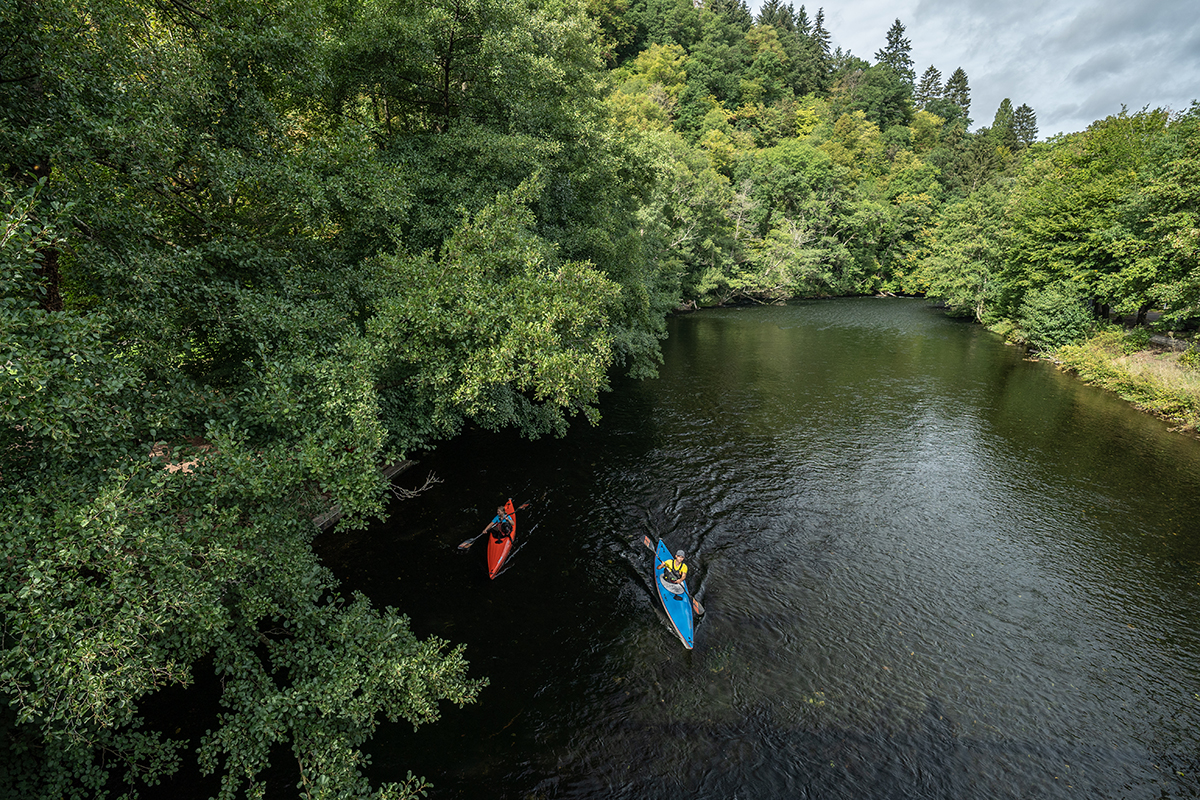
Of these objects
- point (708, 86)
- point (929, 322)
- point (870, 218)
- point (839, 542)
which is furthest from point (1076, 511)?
point (708, 86)

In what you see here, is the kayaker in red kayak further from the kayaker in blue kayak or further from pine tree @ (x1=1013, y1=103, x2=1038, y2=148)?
pine tree @ (x1=1013, y1=103, x2=1038, y2=148)

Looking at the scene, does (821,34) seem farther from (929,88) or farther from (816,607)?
(816,607)

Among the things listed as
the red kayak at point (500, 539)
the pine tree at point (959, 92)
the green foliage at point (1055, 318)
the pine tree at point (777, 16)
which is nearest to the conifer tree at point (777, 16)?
the pine tree at point (777, 16)

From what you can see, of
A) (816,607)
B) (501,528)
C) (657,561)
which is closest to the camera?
(816,607)

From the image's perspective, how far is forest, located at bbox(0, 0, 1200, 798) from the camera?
19.0 feet

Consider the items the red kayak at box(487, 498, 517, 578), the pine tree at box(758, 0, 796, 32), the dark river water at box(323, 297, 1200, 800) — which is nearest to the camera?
the dark river water at box(323, 297, 1200, 800)

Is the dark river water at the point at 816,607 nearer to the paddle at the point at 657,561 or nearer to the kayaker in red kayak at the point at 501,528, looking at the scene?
the paddle at the point at 657,561

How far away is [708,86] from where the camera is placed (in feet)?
276

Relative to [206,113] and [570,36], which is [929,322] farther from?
[206,113]

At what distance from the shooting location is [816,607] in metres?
13.3

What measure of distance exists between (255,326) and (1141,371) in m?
41.0

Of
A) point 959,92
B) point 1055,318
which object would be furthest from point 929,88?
point 1055,318

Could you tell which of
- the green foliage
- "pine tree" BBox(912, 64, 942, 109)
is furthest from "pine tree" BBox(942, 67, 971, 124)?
the green foliage

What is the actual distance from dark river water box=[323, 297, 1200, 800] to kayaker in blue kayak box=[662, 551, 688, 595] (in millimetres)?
879
